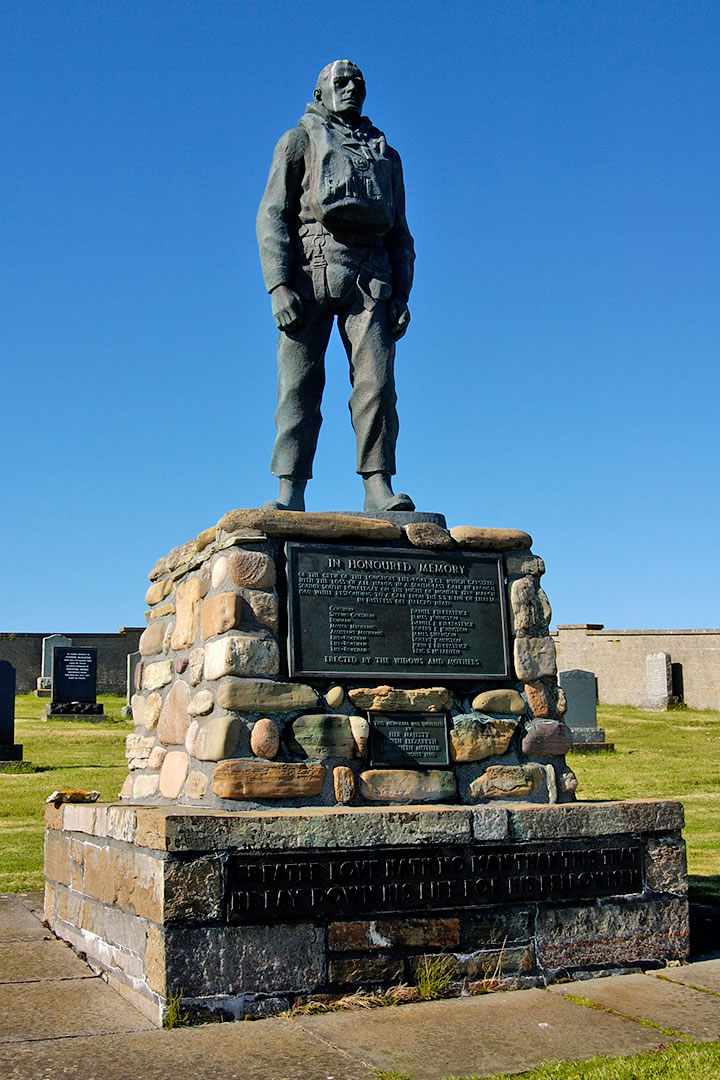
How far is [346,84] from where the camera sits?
5.49m

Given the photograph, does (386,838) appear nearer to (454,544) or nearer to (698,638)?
(454,544)

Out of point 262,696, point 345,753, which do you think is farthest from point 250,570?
point 345,753

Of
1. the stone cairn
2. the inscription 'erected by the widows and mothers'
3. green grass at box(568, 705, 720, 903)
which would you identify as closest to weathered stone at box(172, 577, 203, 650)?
the stone cairn

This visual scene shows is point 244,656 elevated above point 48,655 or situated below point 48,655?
below

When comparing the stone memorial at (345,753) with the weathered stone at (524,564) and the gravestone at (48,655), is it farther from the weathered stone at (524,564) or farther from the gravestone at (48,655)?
the gravestone at (48,655)

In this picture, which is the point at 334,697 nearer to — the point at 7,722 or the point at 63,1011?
the point at 63,1011

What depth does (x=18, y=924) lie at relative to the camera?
5.44 m

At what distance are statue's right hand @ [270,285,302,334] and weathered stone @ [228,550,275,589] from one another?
1.39 m

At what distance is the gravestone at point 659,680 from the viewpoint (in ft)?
88.5

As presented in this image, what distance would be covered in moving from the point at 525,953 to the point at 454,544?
181 centimetres

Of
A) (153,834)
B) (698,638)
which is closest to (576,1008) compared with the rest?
(153,834)

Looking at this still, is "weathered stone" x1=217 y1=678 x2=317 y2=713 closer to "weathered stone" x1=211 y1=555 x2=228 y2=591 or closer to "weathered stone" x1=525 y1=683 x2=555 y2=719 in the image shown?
"weathered stone" x1=211 y1=555 x2=228 y2=591

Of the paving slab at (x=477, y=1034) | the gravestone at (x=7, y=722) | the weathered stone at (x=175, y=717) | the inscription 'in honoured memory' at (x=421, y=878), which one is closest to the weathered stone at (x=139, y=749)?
the weathered stone at (x=175, y=717)

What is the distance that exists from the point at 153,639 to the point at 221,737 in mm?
1449
